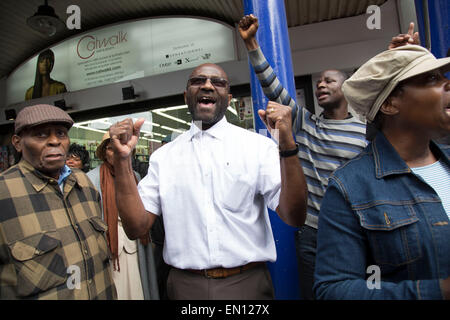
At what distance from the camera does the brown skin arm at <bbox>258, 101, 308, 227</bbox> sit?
105 cm

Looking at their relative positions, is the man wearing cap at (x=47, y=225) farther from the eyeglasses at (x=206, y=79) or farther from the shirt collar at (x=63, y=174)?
the eyeglasses at (x=206, y=79)

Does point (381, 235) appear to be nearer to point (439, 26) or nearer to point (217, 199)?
point (217, 199)

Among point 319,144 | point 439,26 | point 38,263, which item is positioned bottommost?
point 38,263

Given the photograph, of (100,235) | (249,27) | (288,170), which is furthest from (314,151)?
(100,235)

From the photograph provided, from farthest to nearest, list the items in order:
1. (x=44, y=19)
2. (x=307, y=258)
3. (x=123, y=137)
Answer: (x=44, y=19)
(x=307, y=258)
(x=123, y=137)

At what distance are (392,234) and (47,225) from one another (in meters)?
1.41

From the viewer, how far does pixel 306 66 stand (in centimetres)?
466

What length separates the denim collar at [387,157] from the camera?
3.14 ft

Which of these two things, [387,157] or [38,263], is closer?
[387,157]

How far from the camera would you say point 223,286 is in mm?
1235

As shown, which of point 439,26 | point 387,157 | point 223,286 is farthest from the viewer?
point 439,26

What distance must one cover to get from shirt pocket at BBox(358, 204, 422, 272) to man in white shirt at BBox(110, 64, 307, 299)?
10.9 inches

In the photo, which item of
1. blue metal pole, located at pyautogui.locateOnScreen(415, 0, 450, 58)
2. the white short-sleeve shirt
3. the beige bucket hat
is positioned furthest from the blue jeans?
blue metal pole, located at pyautogui.locateOnScreen(415, 0, 450, 58)

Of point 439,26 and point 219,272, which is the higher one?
point 439,26
